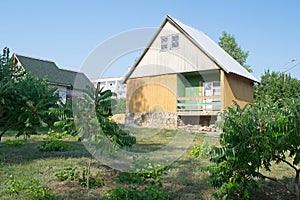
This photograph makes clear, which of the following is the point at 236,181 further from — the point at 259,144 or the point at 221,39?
the point at 221,39

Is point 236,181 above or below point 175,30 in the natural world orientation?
below

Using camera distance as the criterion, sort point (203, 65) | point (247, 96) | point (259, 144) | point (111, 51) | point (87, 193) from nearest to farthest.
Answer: point (259, 144) < point (87, 193) < point (111, 51) < point (203, 65) < point (247, 96)

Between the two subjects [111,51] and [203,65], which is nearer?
[111,51]

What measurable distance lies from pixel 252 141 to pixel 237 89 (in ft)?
47.2

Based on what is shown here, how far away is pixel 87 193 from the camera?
442 centimetres

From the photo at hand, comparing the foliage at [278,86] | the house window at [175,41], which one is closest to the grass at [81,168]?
the house window at [175,41]

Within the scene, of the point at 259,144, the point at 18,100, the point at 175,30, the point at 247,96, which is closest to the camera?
the point at 259,144

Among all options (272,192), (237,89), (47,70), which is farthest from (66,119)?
(47,70)

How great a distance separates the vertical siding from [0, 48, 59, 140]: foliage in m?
11.8

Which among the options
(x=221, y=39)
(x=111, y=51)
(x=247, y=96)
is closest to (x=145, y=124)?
(x=247, y=96)

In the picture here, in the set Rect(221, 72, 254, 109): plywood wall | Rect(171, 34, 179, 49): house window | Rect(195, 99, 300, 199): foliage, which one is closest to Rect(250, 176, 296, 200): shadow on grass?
Rect(195, 99, 300, 199): foliage

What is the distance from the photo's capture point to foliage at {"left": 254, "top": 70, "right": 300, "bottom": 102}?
85.9ft

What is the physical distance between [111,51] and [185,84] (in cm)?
1181

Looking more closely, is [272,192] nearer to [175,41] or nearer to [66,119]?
[66,119]
